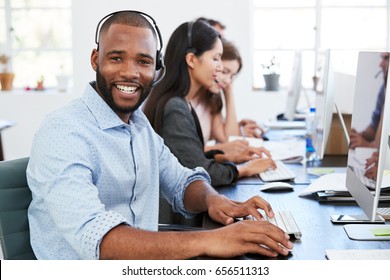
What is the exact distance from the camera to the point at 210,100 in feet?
9.68

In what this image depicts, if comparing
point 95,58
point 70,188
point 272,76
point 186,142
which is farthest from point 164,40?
point 70,188

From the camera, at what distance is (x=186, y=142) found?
79.2 inches

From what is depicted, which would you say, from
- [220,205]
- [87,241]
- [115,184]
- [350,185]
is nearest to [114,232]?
[87,241]

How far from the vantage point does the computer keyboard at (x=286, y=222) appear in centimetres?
128

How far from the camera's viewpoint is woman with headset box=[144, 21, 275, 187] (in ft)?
6.50

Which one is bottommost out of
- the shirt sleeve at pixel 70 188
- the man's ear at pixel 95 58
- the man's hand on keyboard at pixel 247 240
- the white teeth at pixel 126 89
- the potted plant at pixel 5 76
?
the potted plant at pixel 5 76

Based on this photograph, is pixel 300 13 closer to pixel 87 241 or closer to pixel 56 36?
pixel 56 36

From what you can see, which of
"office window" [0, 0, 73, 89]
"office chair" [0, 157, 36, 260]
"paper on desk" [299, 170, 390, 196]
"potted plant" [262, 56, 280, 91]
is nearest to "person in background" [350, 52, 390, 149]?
"paper on desk" [299, 170, 390, 196]

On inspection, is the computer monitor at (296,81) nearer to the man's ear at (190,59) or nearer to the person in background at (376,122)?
the man's ear at (190,59)

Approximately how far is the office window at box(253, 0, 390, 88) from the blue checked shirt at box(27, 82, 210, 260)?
133 inches

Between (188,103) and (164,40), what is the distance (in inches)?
98.6

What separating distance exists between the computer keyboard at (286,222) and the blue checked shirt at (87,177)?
295mm

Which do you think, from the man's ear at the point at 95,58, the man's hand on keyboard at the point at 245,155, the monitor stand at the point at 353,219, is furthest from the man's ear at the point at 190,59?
the monitor stand at the point at 353,219

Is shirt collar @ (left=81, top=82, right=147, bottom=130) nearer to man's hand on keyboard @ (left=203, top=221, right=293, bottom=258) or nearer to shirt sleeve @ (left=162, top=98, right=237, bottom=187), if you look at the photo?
man's hand on keyboard @ (left=203, top=221, right=293, bottom=258)
